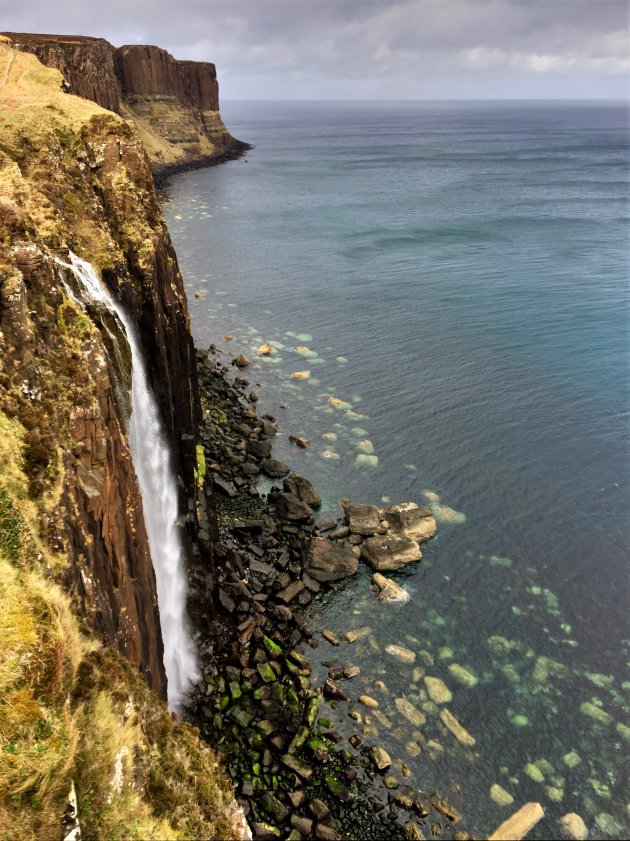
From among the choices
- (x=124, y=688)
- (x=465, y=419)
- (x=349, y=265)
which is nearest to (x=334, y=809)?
(x=124, y=688)

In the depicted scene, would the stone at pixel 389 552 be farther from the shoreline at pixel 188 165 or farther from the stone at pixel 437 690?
the shoreline at pixel 188 165

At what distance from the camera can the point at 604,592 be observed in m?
29.0

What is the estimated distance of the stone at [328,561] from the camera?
29109 mm

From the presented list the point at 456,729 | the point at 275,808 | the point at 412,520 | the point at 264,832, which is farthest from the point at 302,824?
the point at 412,520

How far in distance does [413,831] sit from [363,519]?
15.4m

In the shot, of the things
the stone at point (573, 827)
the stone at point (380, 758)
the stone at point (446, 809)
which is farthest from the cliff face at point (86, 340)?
the stone at point (573, 827)

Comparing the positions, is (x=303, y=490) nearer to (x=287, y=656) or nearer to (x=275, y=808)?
(x=287, y=656)

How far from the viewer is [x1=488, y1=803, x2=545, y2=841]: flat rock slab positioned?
1969 cm

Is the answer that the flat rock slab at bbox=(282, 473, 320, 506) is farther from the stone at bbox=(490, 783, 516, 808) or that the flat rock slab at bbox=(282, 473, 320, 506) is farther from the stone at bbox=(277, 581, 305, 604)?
the stone at bbox=(490, 783, 516, 808)

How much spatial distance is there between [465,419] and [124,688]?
33391 mm

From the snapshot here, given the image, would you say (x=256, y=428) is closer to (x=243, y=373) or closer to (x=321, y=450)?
(x=321, y=450)

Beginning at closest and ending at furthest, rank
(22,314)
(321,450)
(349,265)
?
1. (22,314)
2. (321,450)
3. (349,265)

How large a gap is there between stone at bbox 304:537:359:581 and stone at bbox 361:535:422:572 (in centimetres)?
89

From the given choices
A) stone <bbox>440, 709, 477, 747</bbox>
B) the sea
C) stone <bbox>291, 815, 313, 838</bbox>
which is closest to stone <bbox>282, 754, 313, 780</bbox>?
stone <bbox>291, 815, 313, 838</bbox>
